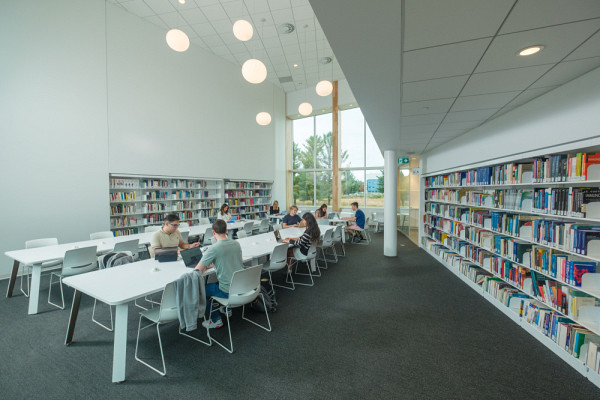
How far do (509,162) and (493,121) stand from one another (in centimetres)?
75

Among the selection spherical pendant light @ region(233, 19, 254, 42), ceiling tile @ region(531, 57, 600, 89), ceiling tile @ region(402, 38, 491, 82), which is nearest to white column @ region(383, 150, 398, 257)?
ceiling tile @ region(531, 57, 600, 89)

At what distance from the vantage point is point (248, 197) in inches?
437

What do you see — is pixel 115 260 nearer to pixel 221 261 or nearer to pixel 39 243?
pixel 221 261

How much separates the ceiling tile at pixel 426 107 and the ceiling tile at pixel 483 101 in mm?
118

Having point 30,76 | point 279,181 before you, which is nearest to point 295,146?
point 279,181

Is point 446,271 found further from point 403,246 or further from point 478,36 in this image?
point 478,36

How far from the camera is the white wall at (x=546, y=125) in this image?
2463 mm

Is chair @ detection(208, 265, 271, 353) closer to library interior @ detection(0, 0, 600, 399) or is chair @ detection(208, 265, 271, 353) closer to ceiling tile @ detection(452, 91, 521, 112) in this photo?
library interior @ detection(0, 0, 600, 399)

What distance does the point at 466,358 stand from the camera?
266 centimetres

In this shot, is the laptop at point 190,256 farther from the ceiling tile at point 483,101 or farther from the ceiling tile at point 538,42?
the ceiling tile at point 483,101

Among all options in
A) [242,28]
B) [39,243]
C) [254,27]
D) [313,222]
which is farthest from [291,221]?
[254,27]

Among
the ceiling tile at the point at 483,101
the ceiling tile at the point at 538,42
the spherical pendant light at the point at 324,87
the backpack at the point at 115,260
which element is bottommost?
the backpack at the point at 115,260

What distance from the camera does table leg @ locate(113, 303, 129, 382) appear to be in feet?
7.47

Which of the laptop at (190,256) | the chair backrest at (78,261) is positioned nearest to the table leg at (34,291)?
the chair backrest at (78,261)
